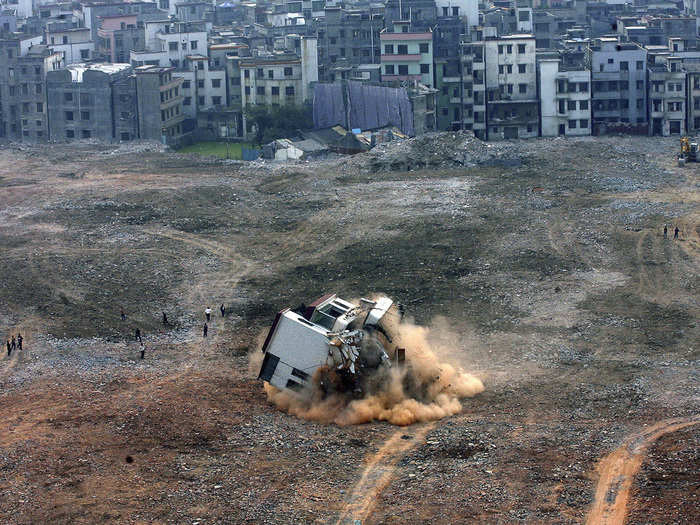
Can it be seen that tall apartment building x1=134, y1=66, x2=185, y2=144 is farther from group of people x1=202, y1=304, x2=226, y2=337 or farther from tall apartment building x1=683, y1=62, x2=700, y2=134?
group of people x1=202, y1=304, x2=226, y2=337

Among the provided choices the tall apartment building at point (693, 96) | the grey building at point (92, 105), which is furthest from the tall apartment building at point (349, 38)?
the tall apartment building at point (693, 96)

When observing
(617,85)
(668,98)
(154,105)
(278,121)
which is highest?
(617,85)

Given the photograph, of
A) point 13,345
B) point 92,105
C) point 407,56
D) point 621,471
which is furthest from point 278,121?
point 621,471

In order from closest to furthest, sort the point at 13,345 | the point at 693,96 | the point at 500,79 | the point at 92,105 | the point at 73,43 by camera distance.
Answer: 1. the point at 13,345
2. the point at 693,96
3. the point at 500,79
4. the point at 92,105
5. the point at 73,43

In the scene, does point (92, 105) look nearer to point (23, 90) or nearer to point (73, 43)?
point (23, 90)

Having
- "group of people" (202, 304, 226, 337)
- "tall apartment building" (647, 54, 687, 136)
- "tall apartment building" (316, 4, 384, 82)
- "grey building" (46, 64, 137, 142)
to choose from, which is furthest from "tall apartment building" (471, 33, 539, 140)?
"group of people" (202, 304, 226, 337)

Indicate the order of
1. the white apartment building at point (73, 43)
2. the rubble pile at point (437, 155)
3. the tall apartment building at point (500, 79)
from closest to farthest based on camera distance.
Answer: the rubble pile at point (437, 155), the tall apartment building at point (500, 79), the white apartment building at point (73, 43)

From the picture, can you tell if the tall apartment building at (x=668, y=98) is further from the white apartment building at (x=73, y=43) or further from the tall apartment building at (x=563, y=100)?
the white apartment building at (x=73, y=43)

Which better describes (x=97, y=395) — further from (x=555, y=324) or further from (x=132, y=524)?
(x=555, y=324)
